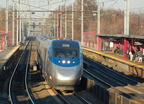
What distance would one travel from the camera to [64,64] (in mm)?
14742

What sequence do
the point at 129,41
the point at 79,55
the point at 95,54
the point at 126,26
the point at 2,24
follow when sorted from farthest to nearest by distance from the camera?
1. the point at 2,24
2. the point at 95,54
3. the point at 129,41
4. the point at 126,26
5. the point at 79,55

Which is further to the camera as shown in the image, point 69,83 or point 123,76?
point 123,76

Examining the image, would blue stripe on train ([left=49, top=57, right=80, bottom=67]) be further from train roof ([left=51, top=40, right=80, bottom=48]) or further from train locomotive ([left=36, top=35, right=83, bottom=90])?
train roof ([left=51, top=40, right=80, bottom=48])

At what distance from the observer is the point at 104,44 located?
40.4m

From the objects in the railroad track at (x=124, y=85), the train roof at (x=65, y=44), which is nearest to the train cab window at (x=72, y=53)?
the train roof at (x=65, y=44)

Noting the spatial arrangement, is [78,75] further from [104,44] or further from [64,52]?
[104,44]

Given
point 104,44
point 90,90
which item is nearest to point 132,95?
point 90,90

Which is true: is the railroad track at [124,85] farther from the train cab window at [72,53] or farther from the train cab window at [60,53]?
the train cab window at [60,53]

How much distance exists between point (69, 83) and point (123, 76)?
974cm

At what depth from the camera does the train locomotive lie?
1433 centimetres

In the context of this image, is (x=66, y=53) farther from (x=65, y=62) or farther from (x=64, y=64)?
(x=64, y=64)

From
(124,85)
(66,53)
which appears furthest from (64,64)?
(124,85)

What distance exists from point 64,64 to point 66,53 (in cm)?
117

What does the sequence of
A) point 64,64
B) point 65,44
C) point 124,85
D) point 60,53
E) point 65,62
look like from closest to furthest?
point 64,64
point 65,62
point 60,53
point 65,44
point 124,85
